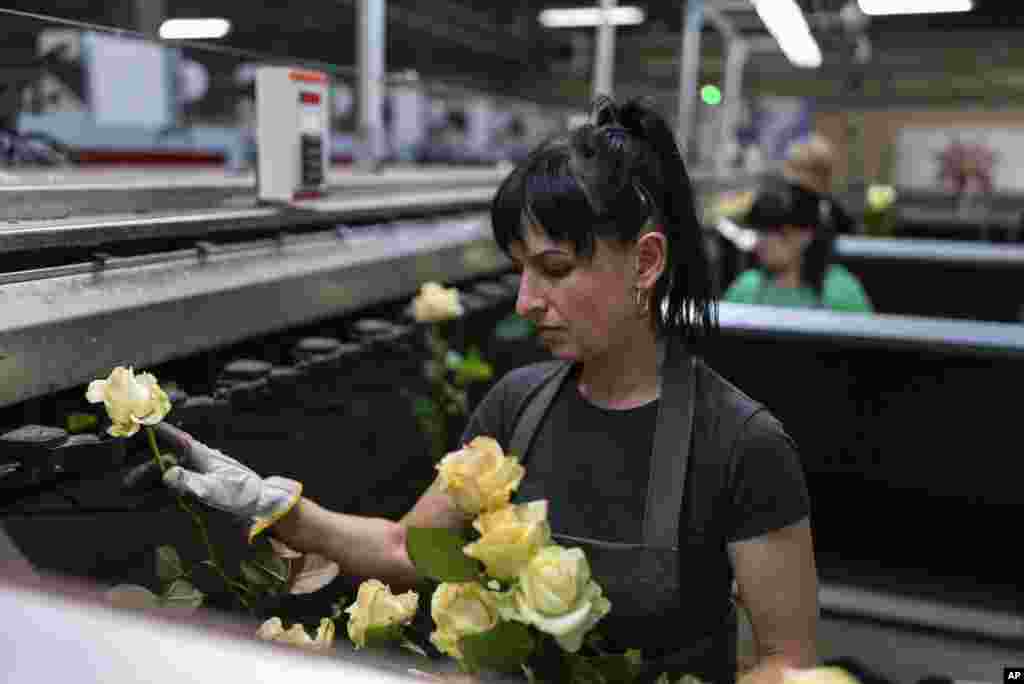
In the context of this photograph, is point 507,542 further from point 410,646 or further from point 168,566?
point 168,566

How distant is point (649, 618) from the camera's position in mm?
1048

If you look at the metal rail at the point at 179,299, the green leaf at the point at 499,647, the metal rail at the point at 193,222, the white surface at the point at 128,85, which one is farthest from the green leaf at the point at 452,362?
the white surface at the point at 128,85

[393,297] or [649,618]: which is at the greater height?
[393,297]

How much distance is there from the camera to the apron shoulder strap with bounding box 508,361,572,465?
1177 millimetres

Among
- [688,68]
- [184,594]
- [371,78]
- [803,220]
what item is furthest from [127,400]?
[688,68]

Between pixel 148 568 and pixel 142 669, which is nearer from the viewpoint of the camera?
pixel 142 669

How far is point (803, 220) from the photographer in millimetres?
2938

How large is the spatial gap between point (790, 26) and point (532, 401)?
3.29 meters

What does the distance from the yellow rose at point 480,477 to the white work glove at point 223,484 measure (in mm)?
427

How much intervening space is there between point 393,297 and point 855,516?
4.48ft

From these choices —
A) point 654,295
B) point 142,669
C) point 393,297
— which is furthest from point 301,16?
point 142,669

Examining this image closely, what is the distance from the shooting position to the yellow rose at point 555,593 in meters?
0.63

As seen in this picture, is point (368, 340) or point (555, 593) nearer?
point (555, 593)

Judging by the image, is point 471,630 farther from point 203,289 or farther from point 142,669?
point 203,289
